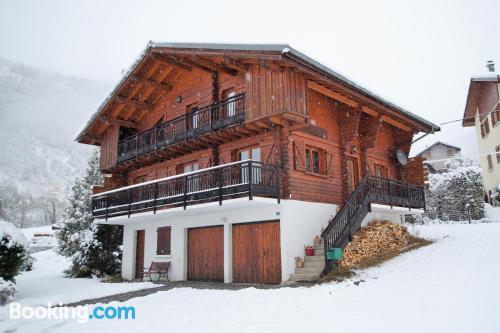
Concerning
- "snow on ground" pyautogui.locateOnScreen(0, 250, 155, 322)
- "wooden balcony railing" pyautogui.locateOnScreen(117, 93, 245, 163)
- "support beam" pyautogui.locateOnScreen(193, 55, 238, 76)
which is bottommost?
"snow on ground" pyautogui.locateOnScreen(0, 250, 155, 322)

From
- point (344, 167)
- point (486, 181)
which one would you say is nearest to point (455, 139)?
point (486, 181)

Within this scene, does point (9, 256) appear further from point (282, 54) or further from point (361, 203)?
point (361, 203)

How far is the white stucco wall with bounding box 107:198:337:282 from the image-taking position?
1387 cm

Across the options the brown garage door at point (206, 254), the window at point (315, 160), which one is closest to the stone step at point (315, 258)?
the window at point (315, 160)

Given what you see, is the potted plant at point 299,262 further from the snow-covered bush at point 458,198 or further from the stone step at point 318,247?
the snow-covered bush at point 458,198

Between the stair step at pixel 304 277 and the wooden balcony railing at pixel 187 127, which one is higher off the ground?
the wooden balcony railing at pixel 187 127

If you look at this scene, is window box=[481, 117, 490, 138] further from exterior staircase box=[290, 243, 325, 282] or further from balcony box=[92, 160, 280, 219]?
balcony box=[92, 160, 280, 219]

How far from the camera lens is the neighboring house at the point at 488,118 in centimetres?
2677

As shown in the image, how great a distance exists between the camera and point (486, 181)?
106 feet

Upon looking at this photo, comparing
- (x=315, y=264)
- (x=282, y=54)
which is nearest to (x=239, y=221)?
(x=315, y=264)

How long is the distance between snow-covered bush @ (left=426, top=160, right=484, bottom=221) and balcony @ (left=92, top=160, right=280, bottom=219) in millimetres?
23977

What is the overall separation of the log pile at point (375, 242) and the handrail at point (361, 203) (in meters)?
0.48

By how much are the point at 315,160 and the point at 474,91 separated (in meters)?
20.3

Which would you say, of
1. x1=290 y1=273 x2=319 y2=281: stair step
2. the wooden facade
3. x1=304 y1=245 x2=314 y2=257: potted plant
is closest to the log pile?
x1=304 y1=245 x2=314 y2=257: potted plant
